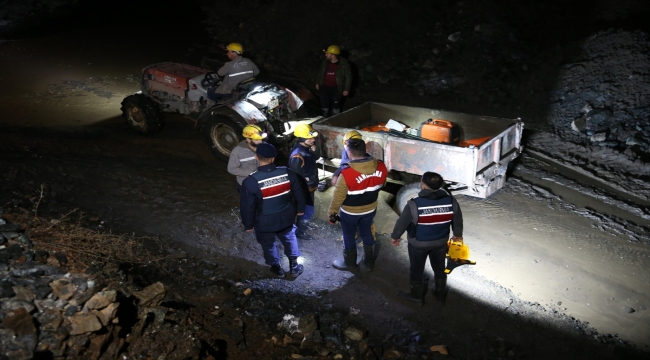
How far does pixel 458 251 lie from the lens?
6.26 metres

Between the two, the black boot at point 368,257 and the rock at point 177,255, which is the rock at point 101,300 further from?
the black boot at point 368,257

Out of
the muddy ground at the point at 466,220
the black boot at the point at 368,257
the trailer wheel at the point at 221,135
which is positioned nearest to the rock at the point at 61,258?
the muddy ground at the point at 466,220

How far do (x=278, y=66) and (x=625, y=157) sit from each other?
8957mm

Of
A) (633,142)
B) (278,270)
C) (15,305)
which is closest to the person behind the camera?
(15,305)

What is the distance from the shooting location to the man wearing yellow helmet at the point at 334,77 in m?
10.5

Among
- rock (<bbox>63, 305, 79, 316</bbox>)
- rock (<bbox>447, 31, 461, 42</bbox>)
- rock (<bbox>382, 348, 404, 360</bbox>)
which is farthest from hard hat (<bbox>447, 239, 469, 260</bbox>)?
rock (<bbox>447, 31, 461, 42</bbox>)

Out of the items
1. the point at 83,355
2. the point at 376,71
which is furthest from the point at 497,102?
the point at 83,355

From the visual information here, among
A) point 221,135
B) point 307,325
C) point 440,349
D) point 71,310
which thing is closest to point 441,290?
point 440,349

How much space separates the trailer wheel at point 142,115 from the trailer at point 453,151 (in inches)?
137

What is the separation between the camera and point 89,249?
18.3 feet

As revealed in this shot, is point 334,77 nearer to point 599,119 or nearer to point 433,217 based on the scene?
point 599,119

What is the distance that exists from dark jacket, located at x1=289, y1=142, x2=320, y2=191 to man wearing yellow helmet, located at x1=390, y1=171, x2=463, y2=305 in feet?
5.55

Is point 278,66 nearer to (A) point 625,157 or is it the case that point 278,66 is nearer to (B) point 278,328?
(A) point 625,157

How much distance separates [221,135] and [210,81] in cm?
111
